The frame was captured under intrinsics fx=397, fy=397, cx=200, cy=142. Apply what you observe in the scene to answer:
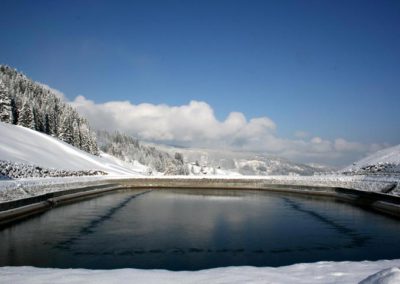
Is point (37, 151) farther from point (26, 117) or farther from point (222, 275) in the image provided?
point (222, 275)

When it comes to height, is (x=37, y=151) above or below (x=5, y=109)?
below

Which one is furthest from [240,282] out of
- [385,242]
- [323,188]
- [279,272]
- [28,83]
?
[28,83]

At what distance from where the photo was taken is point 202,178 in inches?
3378

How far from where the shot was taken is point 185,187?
86.0 meters

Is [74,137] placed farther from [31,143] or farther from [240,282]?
[240,282]

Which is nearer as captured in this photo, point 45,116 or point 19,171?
point 19,171

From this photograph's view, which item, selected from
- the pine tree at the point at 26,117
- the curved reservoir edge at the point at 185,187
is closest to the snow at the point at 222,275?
the curved reservoir edge at the point at 185,187

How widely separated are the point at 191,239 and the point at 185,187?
2494 inches

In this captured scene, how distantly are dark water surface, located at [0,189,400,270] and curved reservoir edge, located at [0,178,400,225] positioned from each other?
1494 millimetres

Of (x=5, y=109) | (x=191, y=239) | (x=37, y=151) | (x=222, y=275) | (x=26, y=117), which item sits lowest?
(x=191, y=239)

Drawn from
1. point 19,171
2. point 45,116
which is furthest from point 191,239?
point 45,116

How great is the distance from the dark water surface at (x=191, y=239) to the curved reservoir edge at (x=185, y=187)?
1494 millimetres

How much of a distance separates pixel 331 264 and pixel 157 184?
2951 inches

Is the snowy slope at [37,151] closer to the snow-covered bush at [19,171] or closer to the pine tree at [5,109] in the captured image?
the pine tree at [5,109]
